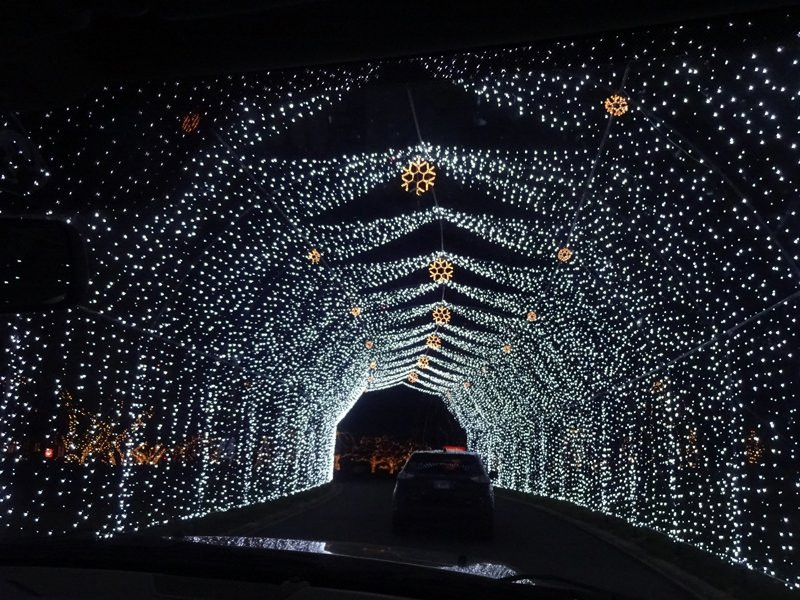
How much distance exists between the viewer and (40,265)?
3.97 m

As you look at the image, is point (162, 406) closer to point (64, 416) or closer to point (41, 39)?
point (64, 416)

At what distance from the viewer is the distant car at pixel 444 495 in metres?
14.5

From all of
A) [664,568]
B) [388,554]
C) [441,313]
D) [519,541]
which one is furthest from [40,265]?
[441,313]

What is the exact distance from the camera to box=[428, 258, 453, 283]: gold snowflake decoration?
664 inches

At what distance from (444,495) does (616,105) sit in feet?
26.2

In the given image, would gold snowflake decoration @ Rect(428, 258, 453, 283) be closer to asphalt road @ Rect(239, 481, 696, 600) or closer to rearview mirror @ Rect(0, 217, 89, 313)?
asphalt road @ Rect(239, 481, 696, 600)

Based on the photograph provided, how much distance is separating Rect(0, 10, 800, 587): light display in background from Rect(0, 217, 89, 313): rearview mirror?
201cm

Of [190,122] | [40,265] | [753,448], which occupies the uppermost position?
[190,122]

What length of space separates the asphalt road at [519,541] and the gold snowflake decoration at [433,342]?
6.22m

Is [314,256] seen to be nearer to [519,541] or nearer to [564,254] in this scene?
[564,254]

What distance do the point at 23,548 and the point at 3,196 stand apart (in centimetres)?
422

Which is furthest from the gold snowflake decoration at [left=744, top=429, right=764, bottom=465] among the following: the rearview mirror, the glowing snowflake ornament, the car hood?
the rearview mirror

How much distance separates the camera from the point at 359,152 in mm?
10898

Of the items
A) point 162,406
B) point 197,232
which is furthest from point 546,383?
point 197,232
